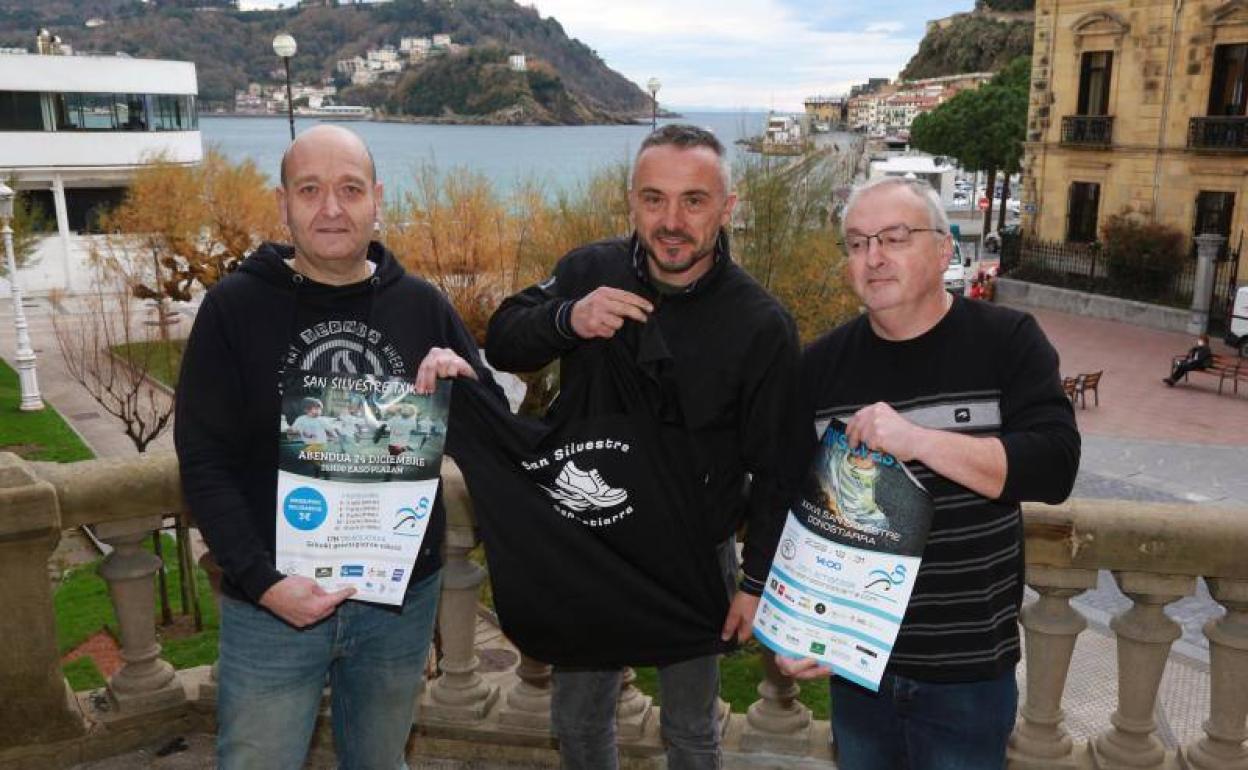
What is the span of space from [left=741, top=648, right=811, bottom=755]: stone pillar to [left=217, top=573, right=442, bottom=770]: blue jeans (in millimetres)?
1366

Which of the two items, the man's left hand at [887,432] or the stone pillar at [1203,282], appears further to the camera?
the stone pillar at [1203,282]

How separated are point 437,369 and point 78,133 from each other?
49.8 meters

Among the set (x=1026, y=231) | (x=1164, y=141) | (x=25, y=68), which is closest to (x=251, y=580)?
(x=1164, y=141)

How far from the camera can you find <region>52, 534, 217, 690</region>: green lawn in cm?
989

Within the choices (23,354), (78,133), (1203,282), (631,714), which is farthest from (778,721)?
(78,133)

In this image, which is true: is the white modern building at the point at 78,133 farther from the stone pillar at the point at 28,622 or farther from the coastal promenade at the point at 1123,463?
the stone pillar at the point at 28,622

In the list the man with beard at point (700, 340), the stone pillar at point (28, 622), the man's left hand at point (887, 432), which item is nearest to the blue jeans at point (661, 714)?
the man with beard at point (700, 340)

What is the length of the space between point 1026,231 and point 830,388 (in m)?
35.5

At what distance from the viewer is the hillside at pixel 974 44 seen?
118m

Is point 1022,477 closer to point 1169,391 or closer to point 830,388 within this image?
point 830,388

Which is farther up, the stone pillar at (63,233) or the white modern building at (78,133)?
the white modern building at (78,133)

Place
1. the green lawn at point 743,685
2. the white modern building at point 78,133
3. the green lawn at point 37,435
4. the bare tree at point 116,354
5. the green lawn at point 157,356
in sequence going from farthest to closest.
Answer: the white modern building at point 78,133 < the green lawn at point 157,356 < the bare tree at point 116,354 < the green lawn at point 37,435 < the green lawn at point 743,685

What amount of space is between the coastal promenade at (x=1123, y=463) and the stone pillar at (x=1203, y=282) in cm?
64

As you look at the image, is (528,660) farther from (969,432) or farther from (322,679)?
(969,432)
